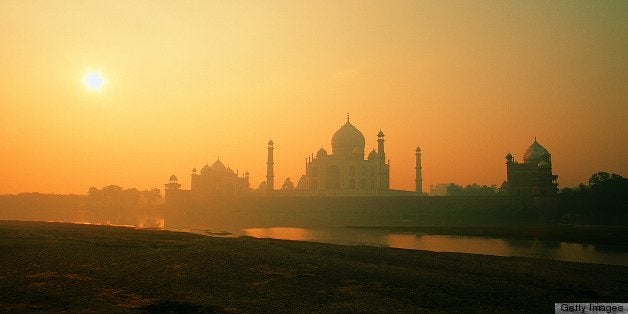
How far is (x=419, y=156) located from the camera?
206 ft

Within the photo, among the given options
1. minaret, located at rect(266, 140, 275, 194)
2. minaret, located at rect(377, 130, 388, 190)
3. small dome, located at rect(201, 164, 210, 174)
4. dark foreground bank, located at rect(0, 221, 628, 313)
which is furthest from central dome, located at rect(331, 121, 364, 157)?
dark foreground bank, located at rect(0, 221, 628, 313)

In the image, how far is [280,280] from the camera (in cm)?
1234

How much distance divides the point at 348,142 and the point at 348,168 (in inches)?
149

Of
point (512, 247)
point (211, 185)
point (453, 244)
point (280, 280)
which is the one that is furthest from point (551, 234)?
point (211, 185)

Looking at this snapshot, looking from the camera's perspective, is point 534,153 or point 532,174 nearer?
point 532,174

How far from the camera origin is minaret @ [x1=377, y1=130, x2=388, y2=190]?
61500mm

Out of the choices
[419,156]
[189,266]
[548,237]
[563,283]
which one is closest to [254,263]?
[189,266]

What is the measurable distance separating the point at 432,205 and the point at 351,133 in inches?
760

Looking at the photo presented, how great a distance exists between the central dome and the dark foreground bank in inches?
1829

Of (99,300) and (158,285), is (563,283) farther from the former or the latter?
(99,300)

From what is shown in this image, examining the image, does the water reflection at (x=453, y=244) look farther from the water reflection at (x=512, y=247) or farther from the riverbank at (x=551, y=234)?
the riverbank at (x=551, y=234)

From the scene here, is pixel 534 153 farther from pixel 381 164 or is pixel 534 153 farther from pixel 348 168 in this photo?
pixel 348 168

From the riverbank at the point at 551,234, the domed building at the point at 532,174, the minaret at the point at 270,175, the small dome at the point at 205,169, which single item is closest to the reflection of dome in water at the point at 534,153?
the domed building at the point at 532,174

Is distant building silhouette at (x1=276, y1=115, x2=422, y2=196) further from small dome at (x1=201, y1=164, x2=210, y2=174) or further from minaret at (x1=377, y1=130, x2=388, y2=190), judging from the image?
small dome at (x1=201, y1=164, x2=210, y2=174)
